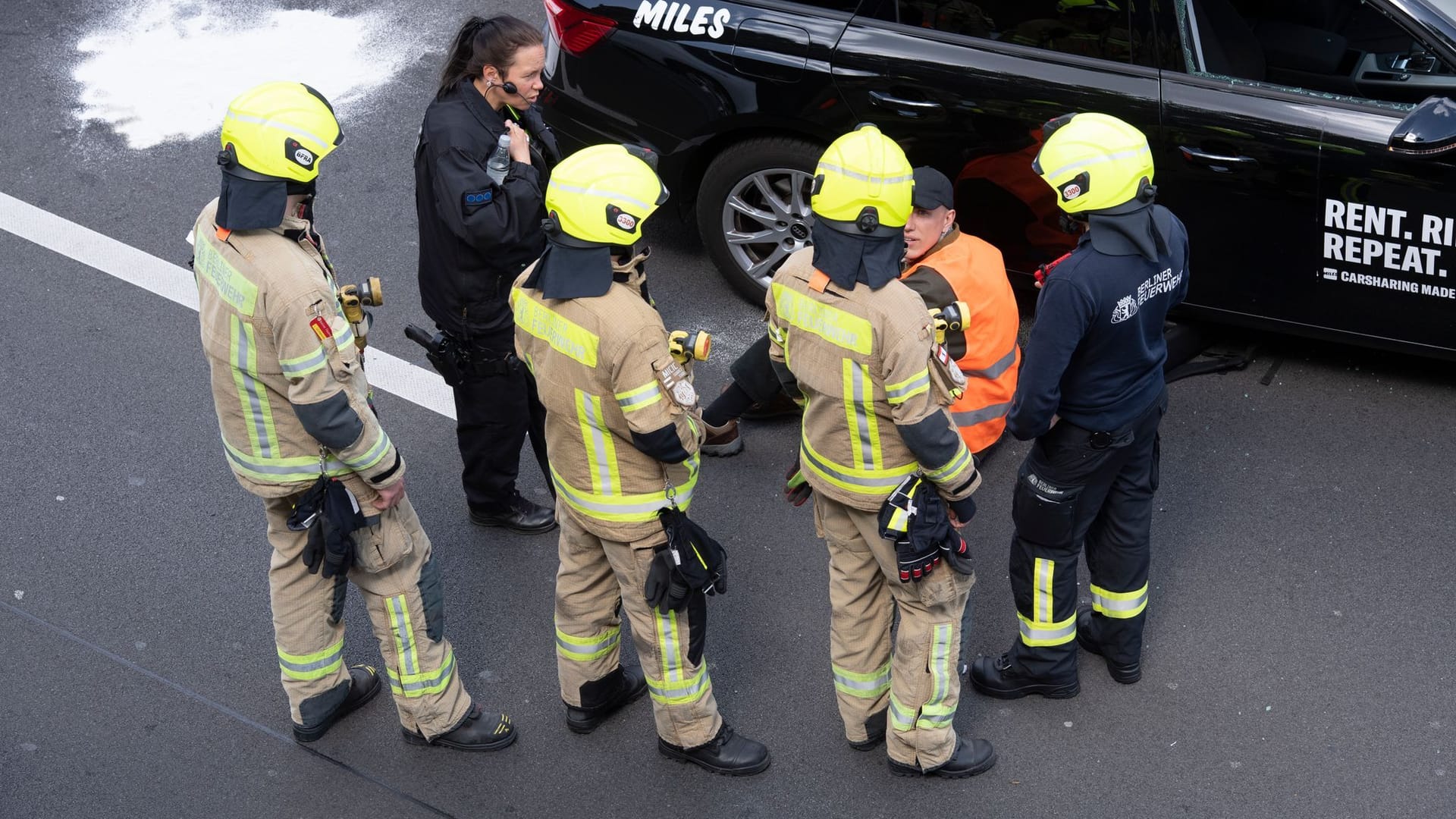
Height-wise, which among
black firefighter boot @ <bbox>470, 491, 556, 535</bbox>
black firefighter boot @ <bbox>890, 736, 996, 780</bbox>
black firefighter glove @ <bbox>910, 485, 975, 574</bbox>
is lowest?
black firefighter boot @ <bbox>890, 736, 996, 780</bbox>

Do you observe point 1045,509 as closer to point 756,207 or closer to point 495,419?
point 495,419

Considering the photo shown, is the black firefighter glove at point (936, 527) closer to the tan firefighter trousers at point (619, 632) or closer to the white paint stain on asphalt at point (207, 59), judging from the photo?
the tan firefighter trousers at point (619, 632)

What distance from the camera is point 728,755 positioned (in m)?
4.41

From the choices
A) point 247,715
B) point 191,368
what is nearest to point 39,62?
point 191,368

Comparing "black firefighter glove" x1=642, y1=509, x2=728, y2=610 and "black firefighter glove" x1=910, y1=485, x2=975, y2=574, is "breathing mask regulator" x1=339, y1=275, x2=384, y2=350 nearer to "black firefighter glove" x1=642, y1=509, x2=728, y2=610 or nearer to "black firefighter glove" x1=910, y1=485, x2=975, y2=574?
"black firefighter glove" x1=642, y1=509, x2=728, y2=610

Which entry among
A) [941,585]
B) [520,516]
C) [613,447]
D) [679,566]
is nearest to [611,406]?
[613,447]

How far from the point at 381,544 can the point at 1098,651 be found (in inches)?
90.8

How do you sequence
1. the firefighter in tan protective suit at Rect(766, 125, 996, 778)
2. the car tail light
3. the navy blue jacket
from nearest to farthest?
the firefighter in tan protective suit at Rect(766, 125, 996, 778), the navy blue jacket, the car tail light

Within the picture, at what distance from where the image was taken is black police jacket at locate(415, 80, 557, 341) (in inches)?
182

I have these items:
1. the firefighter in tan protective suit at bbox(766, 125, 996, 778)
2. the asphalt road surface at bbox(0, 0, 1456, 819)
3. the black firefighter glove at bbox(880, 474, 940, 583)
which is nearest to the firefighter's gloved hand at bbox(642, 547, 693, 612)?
the firefighter in tan protective suit at bbox(766, 125, 996, 778)

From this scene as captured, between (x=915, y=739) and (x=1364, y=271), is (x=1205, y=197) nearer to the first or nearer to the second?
(x=1364, y=271)

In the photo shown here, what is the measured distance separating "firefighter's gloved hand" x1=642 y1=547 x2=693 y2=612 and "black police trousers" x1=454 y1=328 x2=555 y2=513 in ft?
3.47

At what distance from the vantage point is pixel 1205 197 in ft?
17.8

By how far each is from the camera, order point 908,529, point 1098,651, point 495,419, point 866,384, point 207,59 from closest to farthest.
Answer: point 866,384 → point 908,529 → point 1098,651 → point 495,419 → point 207,59
